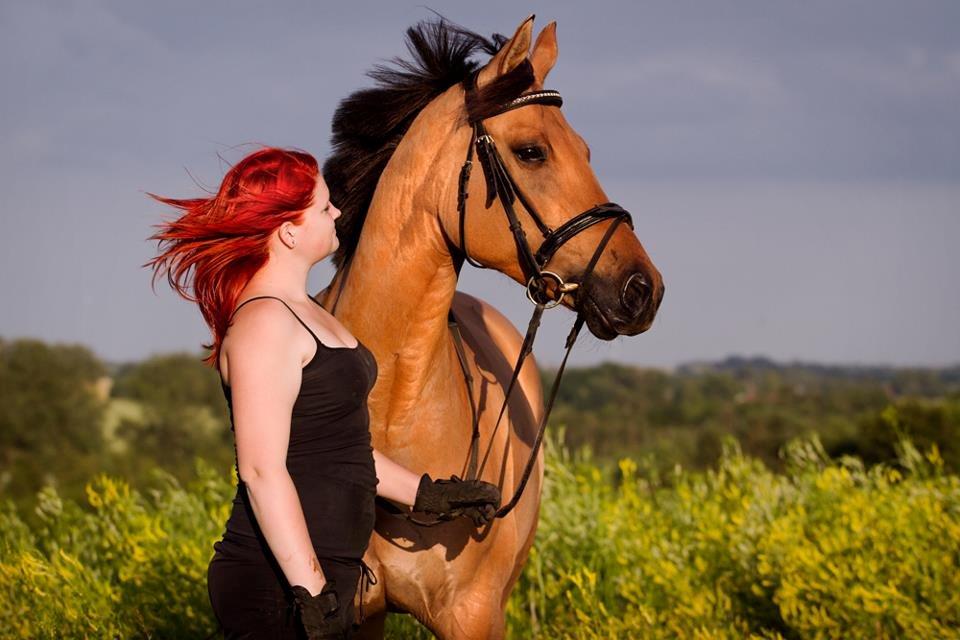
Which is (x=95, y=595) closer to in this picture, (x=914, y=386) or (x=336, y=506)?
(x=336, y=506)

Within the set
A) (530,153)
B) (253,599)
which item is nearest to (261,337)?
(253,599)

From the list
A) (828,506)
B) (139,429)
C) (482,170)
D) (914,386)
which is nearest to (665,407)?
(139,429)

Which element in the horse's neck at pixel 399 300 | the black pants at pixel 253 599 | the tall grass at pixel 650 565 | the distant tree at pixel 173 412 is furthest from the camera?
the distant tree at pixel 173 412

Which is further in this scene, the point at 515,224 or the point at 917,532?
the point at 917,532

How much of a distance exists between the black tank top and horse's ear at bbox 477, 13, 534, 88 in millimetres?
1142

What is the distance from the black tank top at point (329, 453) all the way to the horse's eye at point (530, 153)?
919mm

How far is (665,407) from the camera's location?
45.8 m

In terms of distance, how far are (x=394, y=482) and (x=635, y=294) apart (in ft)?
2.98

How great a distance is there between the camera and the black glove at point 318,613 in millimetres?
2635

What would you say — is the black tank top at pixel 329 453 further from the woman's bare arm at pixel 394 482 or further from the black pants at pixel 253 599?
the woman's bare arm at pixel 394 482

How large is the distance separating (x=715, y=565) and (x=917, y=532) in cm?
113

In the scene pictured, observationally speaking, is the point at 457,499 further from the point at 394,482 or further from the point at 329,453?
the point at 329,453

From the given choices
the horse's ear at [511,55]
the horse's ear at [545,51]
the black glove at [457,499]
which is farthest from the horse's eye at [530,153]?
the black glove at [457,499]

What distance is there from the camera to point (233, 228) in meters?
2.82
